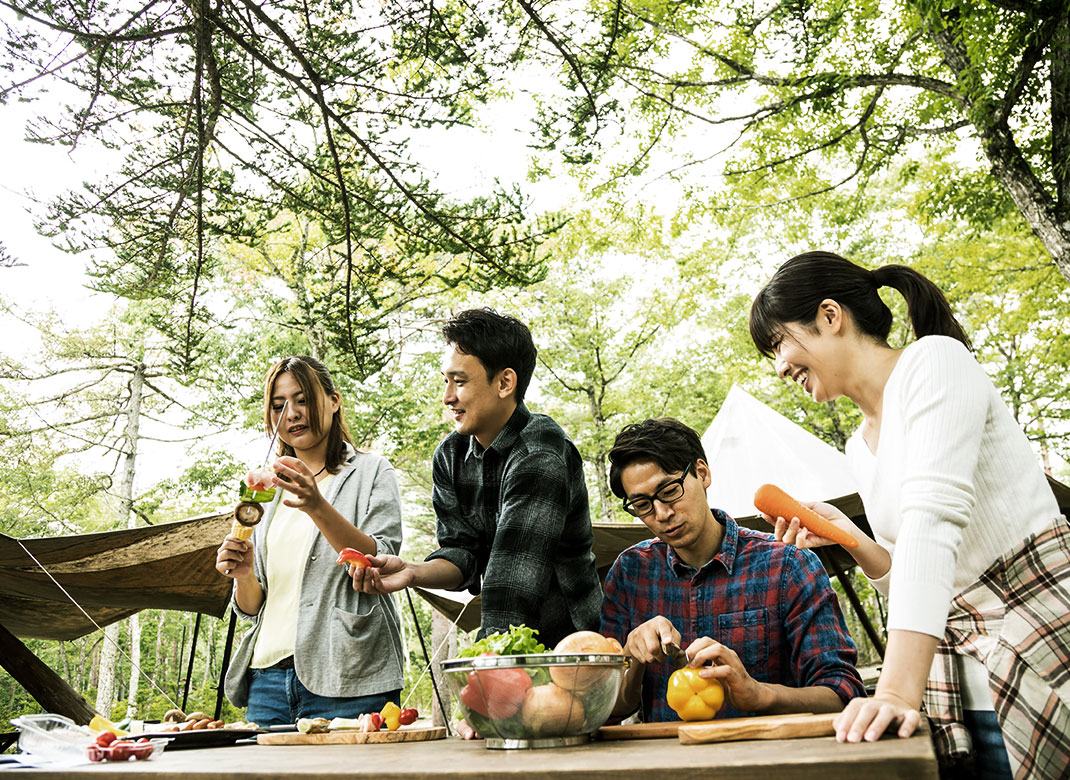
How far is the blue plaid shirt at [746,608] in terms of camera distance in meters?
2.03

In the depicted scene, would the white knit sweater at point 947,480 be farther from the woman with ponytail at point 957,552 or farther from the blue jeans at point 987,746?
the blue jeans at point 987,746

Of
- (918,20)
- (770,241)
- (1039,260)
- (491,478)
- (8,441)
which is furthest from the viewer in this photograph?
(8,441)

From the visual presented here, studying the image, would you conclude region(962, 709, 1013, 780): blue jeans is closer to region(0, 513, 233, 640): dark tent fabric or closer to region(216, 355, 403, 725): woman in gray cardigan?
region(216, 355, 403, 725): woman in gray cardigan

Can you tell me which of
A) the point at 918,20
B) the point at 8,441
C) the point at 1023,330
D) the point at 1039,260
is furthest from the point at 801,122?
the point at 8,441

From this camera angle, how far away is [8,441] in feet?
59.2

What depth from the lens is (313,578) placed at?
275cm

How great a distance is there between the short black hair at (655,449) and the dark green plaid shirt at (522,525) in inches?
3.9

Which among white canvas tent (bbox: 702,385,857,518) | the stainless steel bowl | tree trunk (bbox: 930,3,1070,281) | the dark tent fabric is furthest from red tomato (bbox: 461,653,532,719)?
tree trunk (bbox: 930,3,1070,281)

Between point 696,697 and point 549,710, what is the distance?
35 centimetres

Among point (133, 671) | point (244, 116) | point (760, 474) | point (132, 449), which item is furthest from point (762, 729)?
point (133, 671)

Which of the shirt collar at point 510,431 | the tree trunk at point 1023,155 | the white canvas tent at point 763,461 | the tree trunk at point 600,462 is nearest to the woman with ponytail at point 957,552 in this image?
the shirt collar at point 510,431

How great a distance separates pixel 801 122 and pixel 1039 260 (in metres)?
3.53

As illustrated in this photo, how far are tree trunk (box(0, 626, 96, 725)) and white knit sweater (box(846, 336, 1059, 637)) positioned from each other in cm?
456

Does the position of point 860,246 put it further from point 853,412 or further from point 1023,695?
point 1023,695
